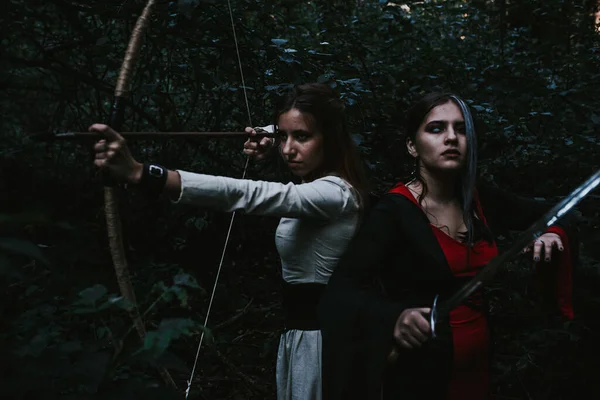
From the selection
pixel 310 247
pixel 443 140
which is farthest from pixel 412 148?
pixel 310 247

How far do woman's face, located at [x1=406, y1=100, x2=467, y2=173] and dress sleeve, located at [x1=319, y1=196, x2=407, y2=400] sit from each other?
0.82 ft

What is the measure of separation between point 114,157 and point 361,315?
92 cm

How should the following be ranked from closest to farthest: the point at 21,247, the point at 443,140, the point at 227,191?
the point at 21,247
the point at 227,191
the point at 443,140

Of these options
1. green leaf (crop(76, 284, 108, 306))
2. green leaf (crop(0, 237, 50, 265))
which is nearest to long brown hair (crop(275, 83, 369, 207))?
green leaf (crop(76, 284, 108, 306))

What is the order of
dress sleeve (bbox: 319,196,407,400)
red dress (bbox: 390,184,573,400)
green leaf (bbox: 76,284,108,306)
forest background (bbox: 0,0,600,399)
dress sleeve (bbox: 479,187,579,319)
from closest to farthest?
green leaf (bbox: 76,284,108,306), dress sleeve (bbox: 319,196,407,400), red dress (bbox: 390,184,573,400), dress sleeve (bbox: 479,187,579,319), forest background (bbox: 0,0,600,399)

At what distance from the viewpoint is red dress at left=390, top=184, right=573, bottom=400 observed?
2.10 metres

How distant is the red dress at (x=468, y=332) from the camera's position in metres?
2.10

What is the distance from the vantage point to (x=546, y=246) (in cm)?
221

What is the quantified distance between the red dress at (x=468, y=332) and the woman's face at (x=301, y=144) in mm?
394

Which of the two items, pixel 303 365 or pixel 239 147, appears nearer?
pixel 303 365

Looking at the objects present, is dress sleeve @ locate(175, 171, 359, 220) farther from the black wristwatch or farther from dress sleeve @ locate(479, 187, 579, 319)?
dress sleeve @ locate(479, 187, 579, 319)

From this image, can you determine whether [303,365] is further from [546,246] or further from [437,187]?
[546,246]

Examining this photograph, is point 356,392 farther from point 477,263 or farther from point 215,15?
point 215,15

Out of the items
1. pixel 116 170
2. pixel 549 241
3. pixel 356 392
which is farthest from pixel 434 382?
pixel 116 170
